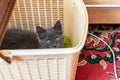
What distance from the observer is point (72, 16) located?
1101mm

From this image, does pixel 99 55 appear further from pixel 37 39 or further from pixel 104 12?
pixel 37 39

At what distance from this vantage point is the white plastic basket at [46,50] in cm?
71

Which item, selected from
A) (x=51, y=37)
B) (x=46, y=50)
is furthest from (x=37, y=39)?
(x=46, y=50)

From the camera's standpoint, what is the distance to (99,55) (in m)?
1.21

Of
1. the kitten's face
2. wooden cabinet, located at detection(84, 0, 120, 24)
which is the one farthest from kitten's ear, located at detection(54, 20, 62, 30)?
wooden cabinet, located at detection(84, 0, 120, 24)

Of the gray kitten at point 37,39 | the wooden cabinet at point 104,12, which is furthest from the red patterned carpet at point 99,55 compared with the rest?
the gray kitten at point 37,39

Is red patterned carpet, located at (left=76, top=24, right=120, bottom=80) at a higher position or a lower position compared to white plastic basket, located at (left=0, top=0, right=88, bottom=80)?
lower

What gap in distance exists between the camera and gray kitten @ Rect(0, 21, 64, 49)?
39.4 inches

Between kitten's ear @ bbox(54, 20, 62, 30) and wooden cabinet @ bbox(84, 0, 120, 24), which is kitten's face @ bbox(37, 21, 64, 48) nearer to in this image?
kitten's ear @ bbox(54, 20, 62, 30)

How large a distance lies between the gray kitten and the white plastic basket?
0.35ft

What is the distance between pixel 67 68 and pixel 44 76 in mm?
123

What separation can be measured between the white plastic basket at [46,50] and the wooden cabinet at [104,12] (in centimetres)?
18

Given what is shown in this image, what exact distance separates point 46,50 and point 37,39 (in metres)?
0.40

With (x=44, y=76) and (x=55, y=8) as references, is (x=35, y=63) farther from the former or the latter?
(x=55, y=8)
